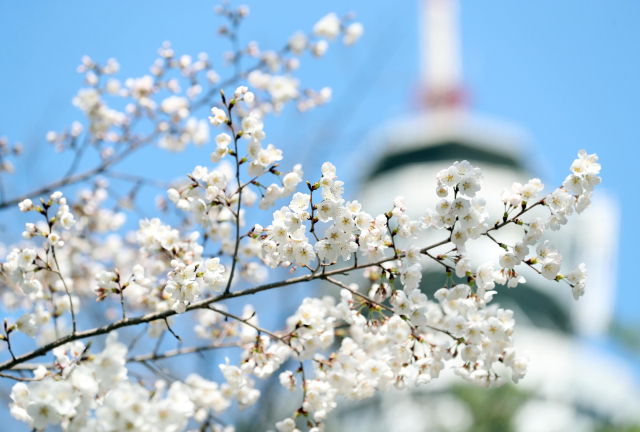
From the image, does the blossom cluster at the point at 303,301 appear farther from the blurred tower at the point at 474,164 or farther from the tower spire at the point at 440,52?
the tower spire at the point at 440,52

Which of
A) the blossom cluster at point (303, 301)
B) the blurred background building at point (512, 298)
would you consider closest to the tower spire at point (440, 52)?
the blurred background building at point (512, 298)

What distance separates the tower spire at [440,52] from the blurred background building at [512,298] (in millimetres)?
111

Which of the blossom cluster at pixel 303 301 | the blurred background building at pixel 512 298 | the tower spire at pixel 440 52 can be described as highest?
the tower spire at pixel 440 52

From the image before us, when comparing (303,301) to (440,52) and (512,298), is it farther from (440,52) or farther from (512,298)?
(440,52)

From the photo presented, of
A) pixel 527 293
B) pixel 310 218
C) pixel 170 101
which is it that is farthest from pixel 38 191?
pixel 527 293

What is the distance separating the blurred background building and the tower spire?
0.11 meters

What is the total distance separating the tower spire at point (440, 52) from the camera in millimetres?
38188

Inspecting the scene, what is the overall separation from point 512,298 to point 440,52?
21905 millimetres

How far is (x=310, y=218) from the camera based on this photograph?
90.7 inches

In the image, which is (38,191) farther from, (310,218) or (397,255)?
(397,255)

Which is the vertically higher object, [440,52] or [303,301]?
[440,52]

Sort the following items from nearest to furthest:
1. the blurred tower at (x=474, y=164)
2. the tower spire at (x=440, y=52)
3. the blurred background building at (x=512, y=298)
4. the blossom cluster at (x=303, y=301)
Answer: the blossom cluster at (x=303, y=301)
the blurred background building at (x=512, y=298)
the blurred tower at (x=474, y=164)
the tower spire at (x=440, y=52)

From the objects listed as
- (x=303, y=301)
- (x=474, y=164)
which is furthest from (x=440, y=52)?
(x=303, y=301)

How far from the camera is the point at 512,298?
26.9 metres
